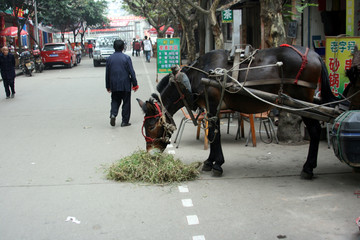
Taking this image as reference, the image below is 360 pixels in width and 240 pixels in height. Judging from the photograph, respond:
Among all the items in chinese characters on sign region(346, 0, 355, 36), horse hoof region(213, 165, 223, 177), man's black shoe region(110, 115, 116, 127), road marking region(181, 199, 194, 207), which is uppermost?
chinese characters on sign region(346, 0, 355, 36)

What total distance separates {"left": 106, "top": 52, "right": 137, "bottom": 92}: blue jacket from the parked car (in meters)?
20.7

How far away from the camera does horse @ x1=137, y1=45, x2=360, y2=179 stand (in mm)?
5656

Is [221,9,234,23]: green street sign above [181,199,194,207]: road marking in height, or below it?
above

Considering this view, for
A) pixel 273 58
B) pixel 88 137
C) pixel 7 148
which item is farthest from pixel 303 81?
pixel 7 148

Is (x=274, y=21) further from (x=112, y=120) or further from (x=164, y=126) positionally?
(x=112, y=120)

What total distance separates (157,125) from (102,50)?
26.1 m

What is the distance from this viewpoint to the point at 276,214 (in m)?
4.79

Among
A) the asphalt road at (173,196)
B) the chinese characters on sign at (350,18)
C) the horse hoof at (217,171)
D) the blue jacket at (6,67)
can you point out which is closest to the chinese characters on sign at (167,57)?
the blue jacket at (6,67)

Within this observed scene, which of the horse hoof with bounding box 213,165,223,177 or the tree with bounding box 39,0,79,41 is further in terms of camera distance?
the tree with bounding box 39,0,79,41

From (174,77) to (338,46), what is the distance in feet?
11.3

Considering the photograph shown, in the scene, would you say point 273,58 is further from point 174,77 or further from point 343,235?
point 343,235

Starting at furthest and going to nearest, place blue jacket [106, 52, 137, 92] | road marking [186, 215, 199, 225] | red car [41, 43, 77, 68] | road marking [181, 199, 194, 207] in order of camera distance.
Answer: red car [41, 43, 77, 68]
blue jacket [106, 52, 137, 92]
road marking [181, 199, 194, 207]
road marking [186, 215, 199, 225]

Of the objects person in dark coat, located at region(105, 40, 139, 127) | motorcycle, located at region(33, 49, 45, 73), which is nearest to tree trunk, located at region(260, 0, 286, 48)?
person in dark coat, located at region(105, 40, 139, 127)

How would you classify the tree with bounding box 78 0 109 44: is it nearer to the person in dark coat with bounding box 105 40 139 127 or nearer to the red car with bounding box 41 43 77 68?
the red car with bounding box 41 43 77 68
